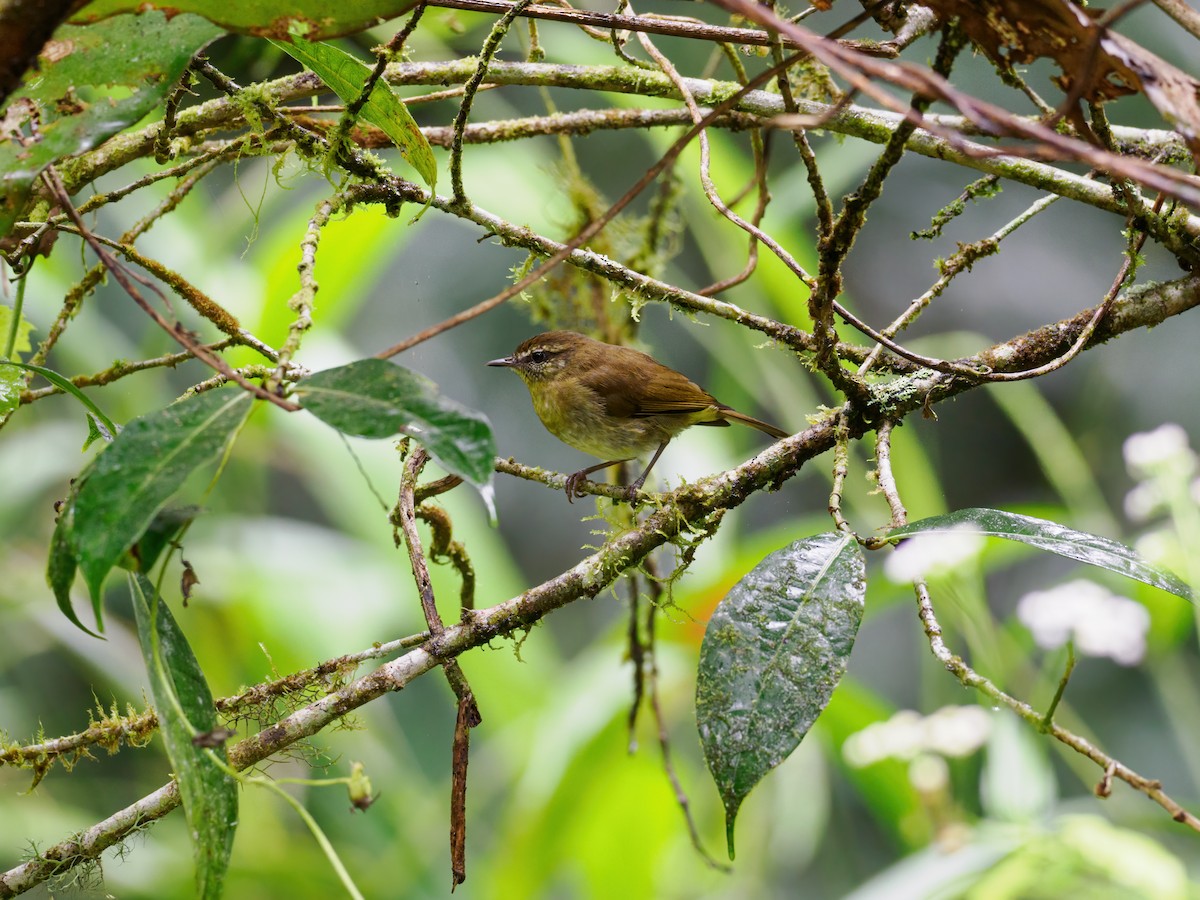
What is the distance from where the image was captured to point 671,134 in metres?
3.93

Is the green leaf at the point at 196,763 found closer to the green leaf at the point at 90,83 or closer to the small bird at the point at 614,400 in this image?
the green leaf at the point at 90,83

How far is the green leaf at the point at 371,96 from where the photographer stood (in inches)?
52.6

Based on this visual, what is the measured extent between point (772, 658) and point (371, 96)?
0.88m

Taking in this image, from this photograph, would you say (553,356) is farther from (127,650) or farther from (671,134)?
(127,650)

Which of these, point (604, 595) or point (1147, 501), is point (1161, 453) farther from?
point (604, 595)

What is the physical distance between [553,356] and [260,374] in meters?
1.63

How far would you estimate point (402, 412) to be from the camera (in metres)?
0.93

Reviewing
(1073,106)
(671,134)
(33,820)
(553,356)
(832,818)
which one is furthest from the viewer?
(832,818)

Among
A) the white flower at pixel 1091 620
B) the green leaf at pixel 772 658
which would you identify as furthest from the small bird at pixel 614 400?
the green leaf at pixel 772 658

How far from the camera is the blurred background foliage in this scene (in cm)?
287

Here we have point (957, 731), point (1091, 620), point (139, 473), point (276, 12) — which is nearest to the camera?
point (139, 473)

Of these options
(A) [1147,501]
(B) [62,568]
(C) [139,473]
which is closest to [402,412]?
(C) [139,473]

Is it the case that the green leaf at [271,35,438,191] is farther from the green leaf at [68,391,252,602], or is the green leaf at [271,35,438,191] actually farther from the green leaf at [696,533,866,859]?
the green leaf at [696,533,866,859]

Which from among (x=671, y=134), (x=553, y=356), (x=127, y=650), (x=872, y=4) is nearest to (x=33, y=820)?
(x=127, y=650)
